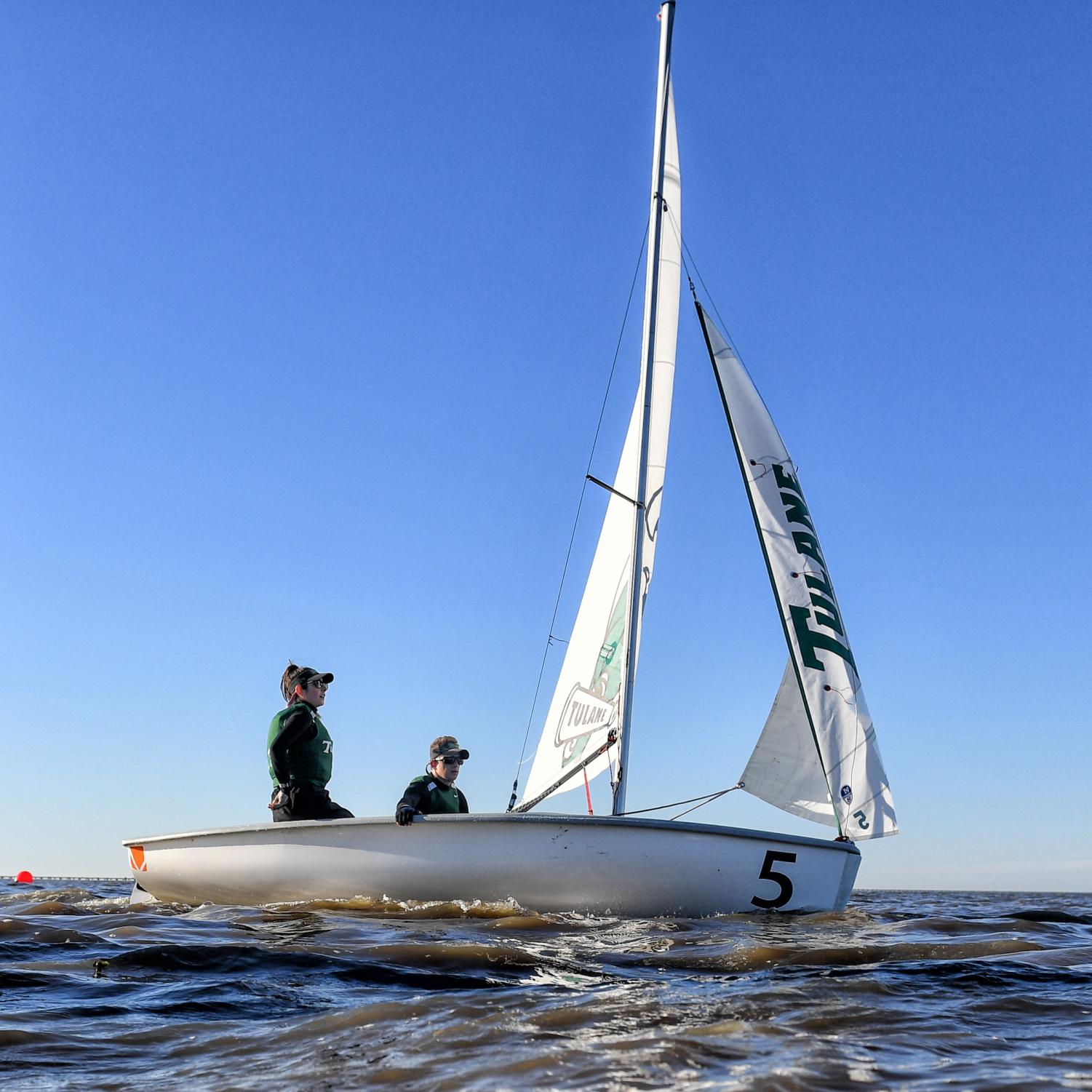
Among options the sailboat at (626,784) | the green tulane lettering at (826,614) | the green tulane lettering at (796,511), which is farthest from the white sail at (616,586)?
the green tulane lettering at (826,614)

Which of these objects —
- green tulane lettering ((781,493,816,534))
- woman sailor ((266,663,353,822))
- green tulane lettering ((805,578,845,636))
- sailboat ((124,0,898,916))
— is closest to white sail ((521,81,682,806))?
sailboat ((124,0,898,916))

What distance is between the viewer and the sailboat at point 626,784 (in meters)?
7.46

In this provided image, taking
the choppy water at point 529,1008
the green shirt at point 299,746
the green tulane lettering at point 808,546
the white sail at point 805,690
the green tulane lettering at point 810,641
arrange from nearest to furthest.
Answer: the choppy water at point 529,1008 → the green shirt at point 299,746 → the white sail at point 805,690 → the green tulane lettering at point 810,641 → the green tulane lettering at point 808,546

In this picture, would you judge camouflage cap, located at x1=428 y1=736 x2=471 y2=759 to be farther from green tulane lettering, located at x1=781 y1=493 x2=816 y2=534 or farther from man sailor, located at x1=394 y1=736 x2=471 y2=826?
green tulane lettering, located at x1=781 y1=493 x2=816 y2=534

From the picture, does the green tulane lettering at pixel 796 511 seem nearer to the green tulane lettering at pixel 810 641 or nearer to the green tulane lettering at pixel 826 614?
the green tulane lettering at pixel 826 614

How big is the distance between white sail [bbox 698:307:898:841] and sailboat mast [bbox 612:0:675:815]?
0.99 meters

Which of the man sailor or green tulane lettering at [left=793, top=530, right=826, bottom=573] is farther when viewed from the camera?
green tulane lettering at [left=793, top=530, right=826, bottom=573]

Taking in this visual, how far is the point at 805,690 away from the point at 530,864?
3.50 metres

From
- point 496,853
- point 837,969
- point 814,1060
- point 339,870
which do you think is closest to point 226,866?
point 339,870

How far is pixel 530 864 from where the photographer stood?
743cm

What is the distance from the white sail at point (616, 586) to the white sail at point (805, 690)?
97 cm

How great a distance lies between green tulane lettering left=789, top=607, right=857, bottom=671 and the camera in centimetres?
980

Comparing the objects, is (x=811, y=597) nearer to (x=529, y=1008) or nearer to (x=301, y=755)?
(x=301, y=755)

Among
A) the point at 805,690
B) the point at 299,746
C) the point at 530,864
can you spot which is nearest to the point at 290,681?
the point at 299,746
